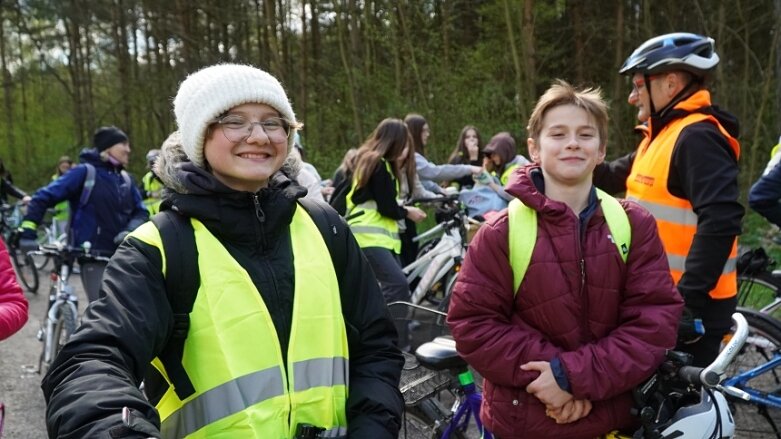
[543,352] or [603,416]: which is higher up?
A: [543,352]

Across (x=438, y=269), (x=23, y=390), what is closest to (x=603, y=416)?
(x=438, y=269)

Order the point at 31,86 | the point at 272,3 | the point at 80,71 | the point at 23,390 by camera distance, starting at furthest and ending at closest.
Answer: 1. the point at 31,86
2. the point at 80,71
3. the point at 272,3
4. the point at 23,390

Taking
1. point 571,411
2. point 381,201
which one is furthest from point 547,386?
point 381,201

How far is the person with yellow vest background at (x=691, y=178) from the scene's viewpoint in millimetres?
2812

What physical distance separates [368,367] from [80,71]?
25965 mm

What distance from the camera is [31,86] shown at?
94.3 feet

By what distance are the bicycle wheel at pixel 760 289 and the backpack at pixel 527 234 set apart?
2.73 meters

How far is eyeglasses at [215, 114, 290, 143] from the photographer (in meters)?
1.95

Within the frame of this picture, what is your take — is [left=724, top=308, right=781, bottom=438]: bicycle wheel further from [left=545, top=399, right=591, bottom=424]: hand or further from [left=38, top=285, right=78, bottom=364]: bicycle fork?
[left=38, top=285, right=78, bottom=364]: bicycle fork

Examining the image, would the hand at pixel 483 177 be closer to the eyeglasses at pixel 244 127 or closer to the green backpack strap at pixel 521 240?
the green backpack strap at pixel 521 240

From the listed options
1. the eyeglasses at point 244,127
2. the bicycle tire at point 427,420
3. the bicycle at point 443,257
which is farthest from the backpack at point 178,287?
the bicycle at point 443,257

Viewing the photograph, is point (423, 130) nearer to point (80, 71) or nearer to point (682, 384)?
point (682, 384)

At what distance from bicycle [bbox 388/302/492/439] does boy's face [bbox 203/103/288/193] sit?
1.31 m

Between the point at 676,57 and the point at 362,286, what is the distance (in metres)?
1.79
